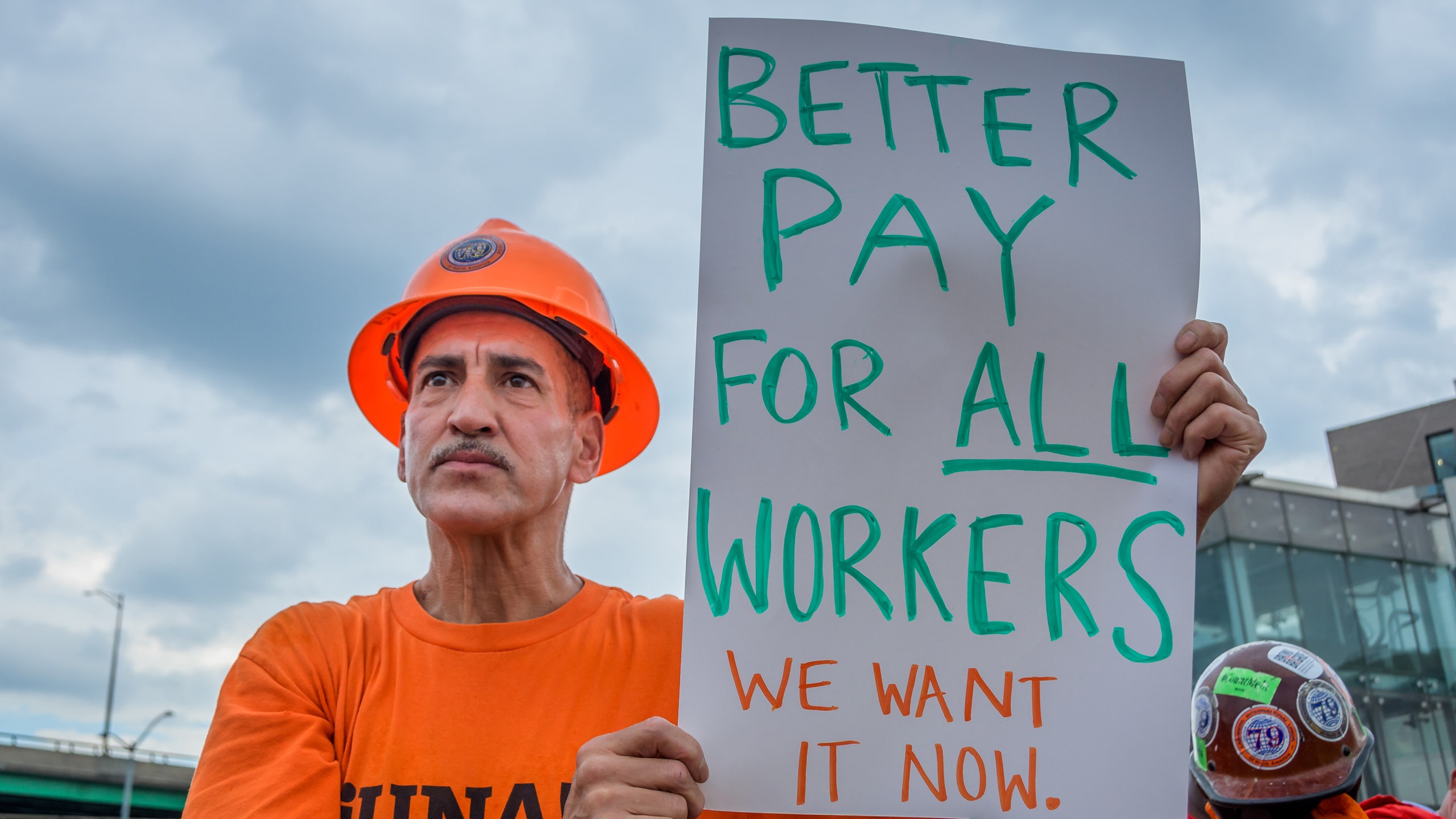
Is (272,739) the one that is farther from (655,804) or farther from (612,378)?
(612,378)

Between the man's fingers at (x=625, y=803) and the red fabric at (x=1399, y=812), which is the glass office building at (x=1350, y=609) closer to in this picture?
the red fabric at (x=1399, y=812)

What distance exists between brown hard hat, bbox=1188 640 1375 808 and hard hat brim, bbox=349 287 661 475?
1991mm

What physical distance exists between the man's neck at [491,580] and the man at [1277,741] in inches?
85.6

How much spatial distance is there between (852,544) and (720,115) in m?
0.83

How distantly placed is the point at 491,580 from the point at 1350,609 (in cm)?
1981

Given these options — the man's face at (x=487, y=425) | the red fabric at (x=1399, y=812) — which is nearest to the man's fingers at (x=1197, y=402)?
the man's face at (x=487, y=425)

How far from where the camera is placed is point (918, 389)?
1935 mm

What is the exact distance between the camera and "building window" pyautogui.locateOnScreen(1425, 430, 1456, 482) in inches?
1300

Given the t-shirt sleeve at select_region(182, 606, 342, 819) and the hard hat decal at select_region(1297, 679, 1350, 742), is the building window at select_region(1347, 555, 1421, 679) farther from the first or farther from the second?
the t-shirt sleeve at select_region(182, 606, 342, 819)

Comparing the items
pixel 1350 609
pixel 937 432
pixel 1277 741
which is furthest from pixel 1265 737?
pixel 1350 609

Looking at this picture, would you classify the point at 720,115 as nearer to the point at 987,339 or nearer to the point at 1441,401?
the point at 987,339

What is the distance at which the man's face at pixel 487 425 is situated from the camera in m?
2.30

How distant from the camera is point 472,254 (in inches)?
102

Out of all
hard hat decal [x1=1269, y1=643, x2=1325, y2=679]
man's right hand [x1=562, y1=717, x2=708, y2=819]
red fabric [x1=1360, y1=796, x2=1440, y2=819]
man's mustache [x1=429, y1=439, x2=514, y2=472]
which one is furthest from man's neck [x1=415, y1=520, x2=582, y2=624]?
red fabric [x1=1360, y1=796, x2=1440, y2=819]
